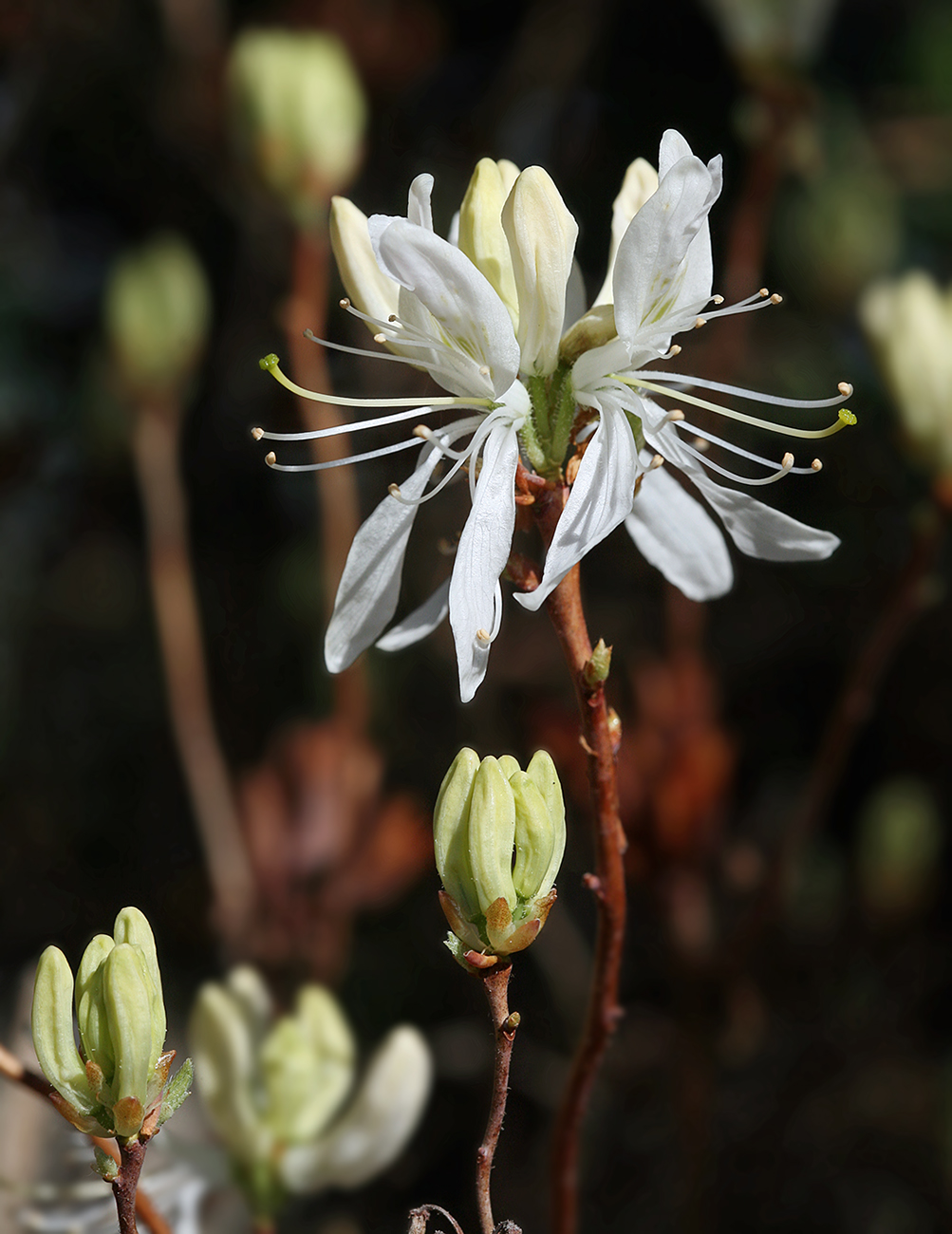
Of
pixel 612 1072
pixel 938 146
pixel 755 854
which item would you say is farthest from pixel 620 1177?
pixel 938 146

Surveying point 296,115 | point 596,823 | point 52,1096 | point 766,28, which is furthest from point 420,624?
point 766,28

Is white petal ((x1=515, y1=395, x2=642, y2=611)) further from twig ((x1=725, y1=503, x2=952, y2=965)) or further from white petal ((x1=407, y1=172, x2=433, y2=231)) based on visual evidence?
twig ((x1=725, y1=503, x2=952, y2=965))

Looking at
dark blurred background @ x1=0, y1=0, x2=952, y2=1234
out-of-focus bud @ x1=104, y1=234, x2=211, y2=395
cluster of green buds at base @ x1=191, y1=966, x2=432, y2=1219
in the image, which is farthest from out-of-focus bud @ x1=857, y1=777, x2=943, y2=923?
out-of-focus bud @ x1=104, y1=234, x2=211, y2=395

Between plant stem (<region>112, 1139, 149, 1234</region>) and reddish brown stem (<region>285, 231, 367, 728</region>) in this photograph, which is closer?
plant stem (<region>112, 1139, 149, 1234</region>)

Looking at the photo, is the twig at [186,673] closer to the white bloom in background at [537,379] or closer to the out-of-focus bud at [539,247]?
the white bloom in background at [537,379]

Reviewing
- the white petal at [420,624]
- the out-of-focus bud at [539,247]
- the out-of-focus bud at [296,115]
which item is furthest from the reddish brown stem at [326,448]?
the out-of-focus bud at [539,247]

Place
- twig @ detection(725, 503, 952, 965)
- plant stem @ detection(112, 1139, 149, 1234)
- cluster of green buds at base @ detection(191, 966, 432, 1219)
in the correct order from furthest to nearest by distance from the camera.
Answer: twig @ detection(725, 503, 952, 965)
cluster of green buds at base @ detection(191, 966, 432, 1219)
plant stem @ detection(112, 1139, 149, 1234)
